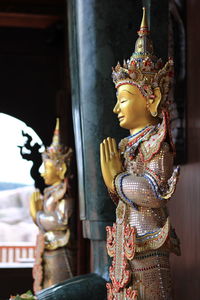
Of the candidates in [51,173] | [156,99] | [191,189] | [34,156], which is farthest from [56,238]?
[156,99]

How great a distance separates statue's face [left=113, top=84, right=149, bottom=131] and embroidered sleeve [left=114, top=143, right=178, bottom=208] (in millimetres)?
132

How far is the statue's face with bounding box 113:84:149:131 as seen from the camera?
76.4 inches

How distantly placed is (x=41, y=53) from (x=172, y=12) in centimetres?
340

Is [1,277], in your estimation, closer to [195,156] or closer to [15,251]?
[15,251]

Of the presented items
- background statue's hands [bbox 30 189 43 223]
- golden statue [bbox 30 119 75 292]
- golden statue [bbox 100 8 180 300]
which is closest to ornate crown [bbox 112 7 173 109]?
golden statue [bbox 100 8 180 300]

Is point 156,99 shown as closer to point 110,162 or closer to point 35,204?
point 110,162

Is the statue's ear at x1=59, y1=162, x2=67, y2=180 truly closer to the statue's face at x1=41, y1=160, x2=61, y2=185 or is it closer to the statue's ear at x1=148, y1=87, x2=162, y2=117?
the statue's face at x1=41, y1=160, x2=61, y2=185

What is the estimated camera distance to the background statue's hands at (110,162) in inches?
75.8

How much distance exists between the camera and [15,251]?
6.26 metres

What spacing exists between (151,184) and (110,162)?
17cm

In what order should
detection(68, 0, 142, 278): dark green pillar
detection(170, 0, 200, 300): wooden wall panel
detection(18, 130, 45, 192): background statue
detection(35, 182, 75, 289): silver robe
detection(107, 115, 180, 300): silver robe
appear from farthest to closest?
detection(18, 130, 45, 192): background statue
detection(35, 182, 75, 289): silver robe
detection(68, 0, 142, 278): dark green pillar
detection(170, 0, 200, 300): wooden wall panel
detection(107, 115, 180, 300): silver robe

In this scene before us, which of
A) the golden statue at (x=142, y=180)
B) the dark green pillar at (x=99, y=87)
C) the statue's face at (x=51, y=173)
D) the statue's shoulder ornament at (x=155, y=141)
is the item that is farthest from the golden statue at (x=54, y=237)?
the statue's shoulder ornament at (x=155, y=141)

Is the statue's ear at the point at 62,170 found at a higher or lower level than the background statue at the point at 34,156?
lower

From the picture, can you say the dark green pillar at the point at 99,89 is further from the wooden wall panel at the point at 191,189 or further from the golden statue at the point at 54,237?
the golden statue at the point at 54,237
